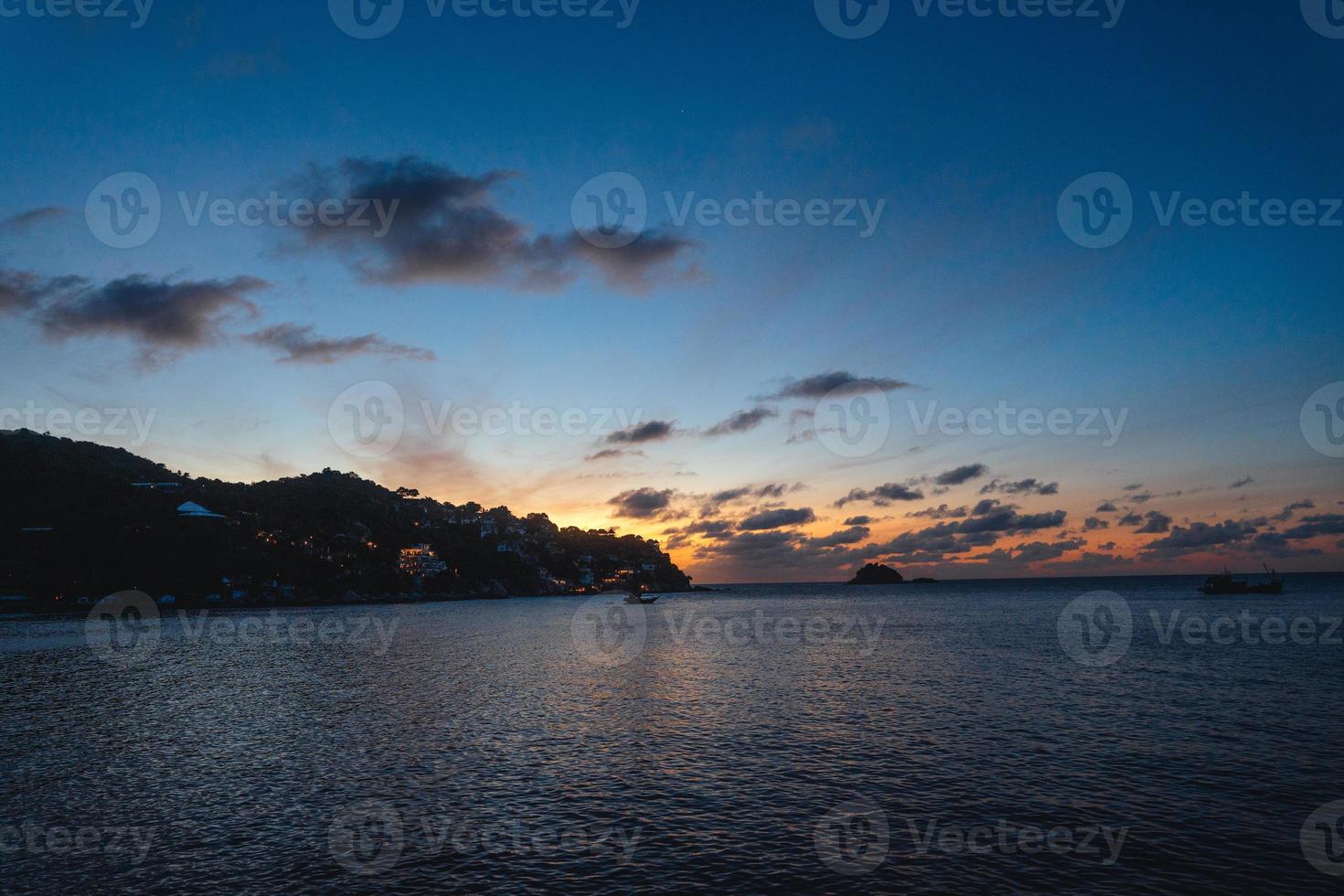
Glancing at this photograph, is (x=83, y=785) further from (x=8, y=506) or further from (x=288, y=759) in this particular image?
(x=8, y=506)

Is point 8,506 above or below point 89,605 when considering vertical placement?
above

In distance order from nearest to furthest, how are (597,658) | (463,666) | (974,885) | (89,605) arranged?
(974,885), (463,666), (597,658), (89,605)

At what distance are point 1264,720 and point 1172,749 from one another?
12.5m

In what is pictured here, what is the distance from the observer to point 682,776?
33.8m

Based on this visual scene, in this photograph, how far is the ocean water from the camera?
23.0 m

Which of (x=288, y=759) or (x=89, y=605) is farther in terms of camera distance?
(x=89, y=605)

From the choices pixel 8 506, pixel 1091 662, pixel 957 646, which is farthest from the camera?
pixel 8 506

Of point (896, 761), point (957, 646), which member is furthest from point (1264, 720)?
point (957, 646)

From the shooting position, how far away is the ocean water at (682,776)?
75.5ft

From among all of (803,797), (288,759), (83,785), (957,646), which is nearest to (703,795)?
(803,797)

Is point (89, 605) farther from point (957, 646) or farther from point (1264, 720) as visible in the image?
point (1264, 720)

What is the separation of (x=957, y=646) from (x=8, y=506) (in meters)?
251

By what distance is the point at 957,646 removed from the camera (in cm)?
9094

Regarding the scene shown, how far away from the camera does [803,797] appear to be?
2998 centimetres
